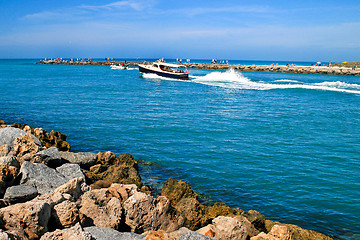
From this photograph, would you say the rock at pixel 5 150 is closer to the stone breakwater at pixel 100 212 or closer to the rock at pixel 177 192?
the stone breakwater at pixel 100 212

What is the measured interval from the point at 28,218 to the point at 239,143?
12.4 m

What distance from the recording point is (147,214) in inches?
263

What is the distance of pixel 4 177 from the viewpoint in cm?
732

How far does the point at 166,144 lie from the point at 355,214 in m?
9.05

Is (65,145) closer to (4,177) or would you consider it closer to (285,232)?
(4,177)

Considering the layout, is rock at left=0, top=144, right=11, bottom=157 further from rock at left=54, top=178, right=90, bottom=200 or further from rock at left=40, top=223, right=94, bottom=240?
rock at left=40, top=223, right=94, bottom=240

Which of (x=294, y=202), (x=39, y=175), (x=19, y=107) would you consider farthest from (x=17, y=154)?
(x=19, y=107)

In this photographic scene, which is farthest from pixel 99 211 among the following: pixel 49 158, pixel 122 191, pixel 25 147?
pixel 25 147

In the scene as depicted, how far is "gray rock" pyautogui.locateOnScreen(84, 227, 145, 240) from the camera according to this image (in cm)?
574

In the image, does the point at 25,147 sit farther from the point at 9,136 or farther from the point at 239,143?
the point at 239,143

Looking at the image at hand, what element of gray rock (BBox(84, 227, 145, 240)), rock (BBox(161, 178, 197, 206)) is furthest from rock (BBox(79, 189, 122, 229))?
rock (BBox(161, 178, 197, 206))

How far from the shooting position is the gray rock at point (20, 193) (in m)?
6.78

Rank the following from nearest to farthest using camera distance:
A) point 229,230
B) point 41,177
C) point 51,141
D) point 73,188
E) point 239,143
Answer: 1. point 229,230
2. point 73,188
3. point 41,177
4. point 51,141
5. point 239,143

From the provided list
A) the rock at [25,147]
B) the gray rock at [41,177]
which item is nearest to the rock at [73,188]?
the gray rock at [41,177]
